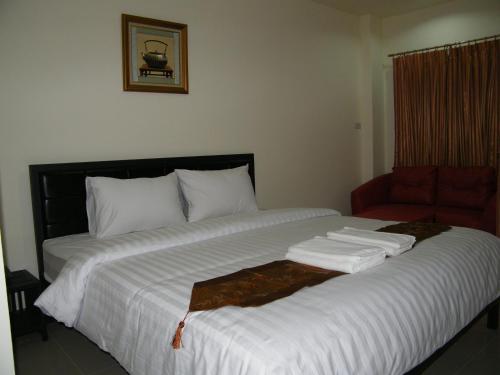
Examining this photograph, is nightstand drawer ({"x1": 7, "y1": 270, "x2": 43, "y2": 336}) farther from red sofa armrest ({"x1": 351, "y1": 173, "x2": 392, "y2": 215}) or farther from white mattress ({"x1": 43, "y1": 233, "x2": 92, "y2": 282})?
red sofa armrest ({"x1": 351, "y1": 173, "x2": 392, "y2": 215})

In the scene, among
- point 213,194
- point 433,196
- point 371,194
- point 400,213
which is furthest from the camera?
point 371,194

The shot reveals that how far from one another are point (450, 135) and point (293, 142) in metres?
1.81

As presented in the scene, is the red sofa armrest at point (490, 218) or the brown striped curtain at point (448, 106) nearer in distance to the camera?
the red sofa armrest at point (490, 218)

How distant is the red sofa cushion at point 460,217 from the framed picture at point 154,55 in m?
2.69

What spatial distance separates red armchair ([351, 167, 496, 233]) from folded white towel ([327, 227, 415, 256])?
6.25 feet

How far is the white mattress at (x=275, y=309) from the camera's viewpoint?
1202 millimetres

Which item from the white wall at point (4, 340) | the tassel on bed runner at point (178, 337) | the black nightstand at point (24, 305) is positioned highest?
the white wall at point (4, 340)

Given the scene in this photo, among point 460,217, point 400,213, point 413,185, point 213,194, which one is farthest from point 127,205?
point 413,185

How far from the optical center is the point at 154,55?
306 cm

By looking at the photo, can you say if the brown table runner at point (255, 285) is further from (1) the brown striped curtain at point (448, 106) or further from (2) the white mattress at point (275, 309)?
(1) the brown striped curtain at point (448, 106)

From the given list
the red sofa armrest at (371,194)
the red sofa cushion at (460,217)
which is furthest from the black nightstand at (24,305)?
the red sofa cushion at (460,217)

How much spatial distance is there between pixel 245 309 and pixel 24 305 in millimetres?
1726

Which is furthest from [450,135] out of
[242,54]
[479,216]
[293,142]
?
[242,54]

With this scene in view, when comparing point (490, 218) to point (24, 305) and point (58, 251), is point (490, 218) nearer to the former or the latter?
point (58, 251)
